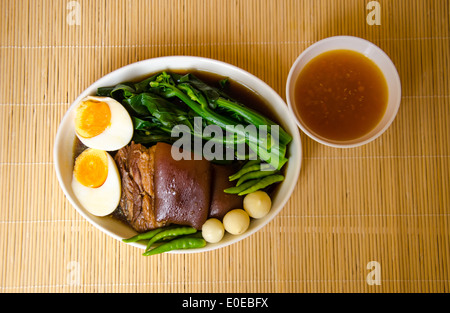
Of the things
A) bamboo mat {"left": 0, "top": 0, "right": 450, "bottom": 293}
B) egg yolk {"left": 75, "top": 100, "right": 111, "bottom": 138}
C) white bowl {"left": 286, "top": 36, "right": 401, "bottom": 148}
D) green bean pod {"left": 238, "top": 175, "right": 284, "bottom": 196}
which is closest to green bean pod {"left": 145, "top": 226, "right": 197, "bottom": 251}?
bamboo mat {"left": 0, "top": 0, "right": 450, "bottom": 293}

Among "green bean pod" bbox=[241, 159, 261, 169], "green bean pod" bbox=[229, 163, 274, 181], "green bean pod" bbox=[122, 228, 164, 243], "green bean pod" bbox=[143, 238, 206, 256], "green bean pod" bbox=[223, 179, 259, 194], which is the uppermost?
"green bean pod" bbox=[241, 159, 261, 169]

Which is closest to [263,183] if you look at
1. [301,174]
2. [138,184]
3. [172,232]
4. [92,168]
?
[301,174]

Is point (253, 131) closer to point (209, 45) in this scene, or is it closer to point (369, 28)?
point (209, 45)

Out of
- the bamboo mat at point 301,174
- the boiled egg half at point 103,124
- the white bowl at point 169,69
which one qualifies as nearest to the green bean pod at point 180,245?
the white bowl at point 169,69

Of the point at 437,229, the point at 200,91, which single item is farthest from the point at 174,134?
the point at 437,229

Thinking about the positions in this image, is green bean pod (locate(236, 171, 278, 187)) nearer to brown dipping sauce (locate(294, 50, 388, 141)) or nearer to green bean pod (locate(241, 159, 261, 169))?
green bean pod (locate(241, 159, 261, 169))
